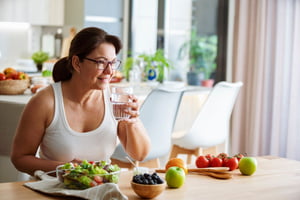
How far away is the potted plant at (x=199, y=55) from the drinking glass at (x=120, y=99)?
3.37 meters

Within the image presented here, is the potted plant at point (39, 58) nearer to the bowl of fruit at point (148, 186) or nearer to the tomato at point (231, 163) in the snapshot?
the tomato at point (231, 163)

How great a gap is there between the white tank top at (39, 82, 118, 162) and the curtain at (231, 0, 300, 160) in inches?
92.5

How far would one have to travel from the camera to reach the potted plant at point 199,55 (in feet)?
17.9

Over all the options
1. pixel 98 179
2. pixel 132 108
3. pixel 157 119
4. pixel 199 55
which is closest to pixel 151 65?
pixel 199 55

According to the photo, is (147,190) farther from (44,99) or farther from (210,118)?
(210,118)

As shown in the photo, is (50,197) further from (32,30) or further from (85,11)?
(32,30)

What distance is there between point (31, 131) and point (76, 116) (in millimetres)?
204

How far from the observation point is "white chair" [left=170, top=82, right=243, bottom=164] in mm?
3926

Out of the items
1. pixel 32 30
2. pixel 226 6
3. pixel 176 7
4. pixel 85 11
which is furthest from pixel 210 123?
pixel 32 30

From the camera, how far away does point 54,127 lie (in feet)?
7.52

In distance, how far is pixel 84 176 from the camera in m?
1.76

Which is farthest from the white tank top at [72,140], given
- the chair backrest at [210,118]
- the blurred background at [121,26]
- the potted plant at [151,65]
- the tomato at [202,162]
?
the blurred background at [121,26]

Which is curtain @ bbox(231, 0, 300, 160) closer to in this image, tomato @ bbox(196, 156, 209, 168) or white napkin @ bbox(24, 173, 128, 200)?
tomato @ bbox(196, 156, 209, 168)

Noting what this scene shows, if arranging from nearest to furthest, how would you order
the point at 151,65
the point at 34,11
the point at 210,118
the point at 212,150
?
the point at 210,118, the point at 212,150, the point at 151,65, the point at 34,11
